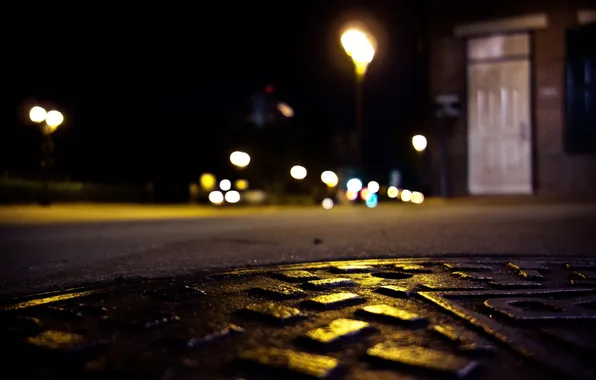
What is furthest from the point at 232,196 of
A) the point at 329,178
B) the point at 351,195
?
the point at 329,178

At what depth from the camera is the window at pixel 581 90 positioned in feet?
39.4

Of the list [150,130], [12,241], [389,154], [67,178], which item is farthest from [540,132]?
[150,130]

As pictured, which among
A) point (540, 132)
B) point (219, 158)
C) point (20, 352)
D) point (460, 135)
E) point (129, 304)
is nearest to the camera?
point (20, 352)

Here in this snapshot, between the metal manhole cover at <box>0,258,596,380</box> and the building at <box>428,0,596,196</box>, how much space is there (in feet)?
26.4

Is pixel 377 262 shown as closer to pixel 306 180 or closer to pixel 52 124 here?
pixel 52 124

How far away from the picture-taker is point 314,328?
332cm

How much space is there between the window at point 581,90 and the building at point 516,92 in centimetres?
2

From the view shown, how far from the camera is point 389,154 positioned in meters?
32.0

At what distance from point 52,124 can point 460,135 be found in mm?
12257

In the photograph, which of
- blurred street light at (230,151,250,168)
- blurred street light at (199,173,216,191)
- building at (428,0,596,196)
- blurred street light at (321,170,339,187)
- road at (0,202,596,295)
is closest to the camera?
road at (0,202,596,295)

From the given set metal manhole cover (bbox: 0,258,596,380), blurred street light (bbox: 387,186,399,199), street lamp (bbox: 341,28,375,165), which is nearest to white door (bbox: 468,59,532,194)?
street lamp (bbox: 341,28,375,165)

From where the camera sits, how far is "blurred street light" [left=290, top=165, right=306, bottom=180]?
3500cm

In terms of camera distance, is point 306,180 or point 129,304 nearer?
point 129,304

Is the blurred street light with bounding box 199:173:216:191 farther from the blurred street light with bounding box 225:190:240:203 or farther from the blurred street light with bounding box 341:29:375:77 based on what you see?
the blurred street light with bounding box 341:29:375:77
